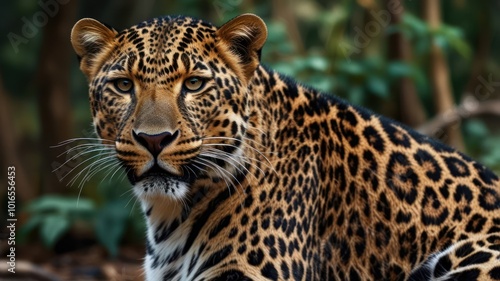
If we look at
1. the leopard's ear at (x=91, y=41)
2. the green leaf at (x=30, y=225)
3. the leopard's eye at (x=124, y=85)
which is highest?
the leopard's ear at (x=91, y=41)

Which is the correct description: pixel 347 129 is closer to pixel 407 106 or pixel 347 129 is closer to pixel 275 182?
pixel 275 182

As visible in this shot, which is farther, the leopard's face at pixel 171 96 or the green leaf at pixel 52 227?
the green leaf at pixel 52 227

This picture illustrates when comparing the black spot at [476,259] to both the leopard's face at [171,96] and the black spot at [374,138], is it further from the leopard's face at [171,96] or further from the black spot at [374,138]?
the leopard's face at [171,96]

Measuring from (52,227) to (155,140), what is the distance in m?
6.67

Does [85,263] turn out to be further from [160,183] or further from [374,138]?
[160,183]

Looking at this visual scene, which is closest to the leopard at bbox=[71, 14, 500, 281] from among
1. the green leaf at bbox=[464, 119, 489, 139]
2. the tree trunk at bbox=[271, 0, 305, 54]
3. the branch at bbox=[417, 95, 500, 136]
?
the branch at bbox=[417, 95, 500, 136]

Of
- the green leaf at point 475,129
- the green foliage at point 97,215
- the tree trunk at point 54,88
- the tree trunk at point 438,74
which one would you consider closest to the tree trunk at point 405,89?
the tree trunk at point 438,74

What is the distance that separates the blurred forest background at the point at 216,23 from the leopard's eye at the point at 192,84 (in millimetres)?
3784

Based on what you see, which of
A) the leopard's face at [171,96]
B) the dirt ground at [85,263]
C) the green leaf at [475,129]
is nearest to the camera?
the leopard's face at [171,96]

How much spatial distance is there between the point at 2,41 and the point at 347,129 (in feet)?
51.7

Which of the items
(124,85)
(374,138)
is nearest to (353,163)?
(374,138)

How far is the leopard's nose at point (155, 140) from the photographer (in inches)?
224

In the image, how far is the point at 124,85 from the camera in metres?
6.10

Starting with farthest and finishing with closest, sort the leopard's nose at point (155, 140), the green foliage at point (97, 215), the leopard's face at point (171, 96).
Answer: the green foliage at point (97, 215) → the leopard's face at point (171, 96) → the leopard's nose at point (155, 140)
